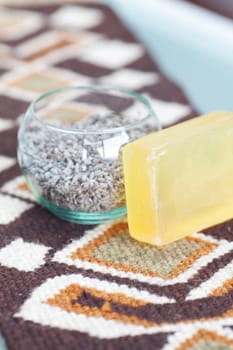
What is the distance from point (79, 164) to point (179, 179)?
2.4 inches

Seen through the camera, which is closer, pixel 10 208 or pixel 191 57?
pixel 10 208

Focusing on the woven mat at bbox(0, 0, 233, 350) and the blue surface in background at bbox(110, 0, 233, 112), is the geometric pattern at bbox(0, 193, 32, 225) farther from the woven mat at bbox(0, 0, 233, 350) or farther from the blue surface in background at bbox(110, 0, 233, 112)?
the blue surface in background at bbox(110, 0, 233, 112)

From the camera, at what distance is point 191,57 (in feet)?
2.17

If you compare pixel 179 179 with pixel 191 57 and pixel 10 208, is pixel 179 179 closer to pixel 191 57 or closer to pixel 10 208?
pixel 10 208

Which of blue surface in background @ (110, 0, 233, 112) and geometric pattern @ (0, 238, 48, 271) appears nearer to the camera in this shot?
geometric pattern @ (0, 238, 48, 271)

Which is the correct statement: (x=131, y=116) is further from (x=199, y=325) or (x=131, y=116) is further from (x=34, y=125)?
(x=199, y=325)

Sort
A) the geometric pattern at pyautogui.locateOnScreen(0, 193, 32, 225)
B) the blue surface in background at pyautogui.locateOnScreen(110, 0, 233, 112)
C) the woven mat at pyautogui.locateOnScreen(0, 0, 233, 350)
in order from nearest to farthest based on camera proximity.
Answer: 1. the woven mat at pyautogui.locateOnScreen(0, 0, 233, 350)
2. the geometric pattern at pyautogui.locateOnScreen(0, 193, 32, 225)
3. the blue surface in background at pyautogui.locateOnScreen(110, 0, 233, 112)

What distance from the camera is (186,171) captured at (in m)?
0.40

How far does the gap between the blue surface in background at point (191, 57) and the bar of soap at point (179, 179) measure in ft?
0.60

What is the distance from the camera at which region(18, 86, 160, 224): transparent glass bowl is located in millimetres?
420

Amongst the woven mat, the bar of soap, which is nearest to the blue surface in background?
the woven mat

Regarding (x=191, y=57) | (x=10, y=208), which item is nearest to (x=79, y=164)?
(x=10, y=208)

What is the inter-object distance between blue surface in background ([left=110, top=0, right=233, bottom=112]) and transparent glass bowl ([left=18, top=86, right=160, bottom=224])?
16cm

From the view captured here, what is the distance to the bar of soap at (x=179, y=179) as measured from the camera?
0.39 m
